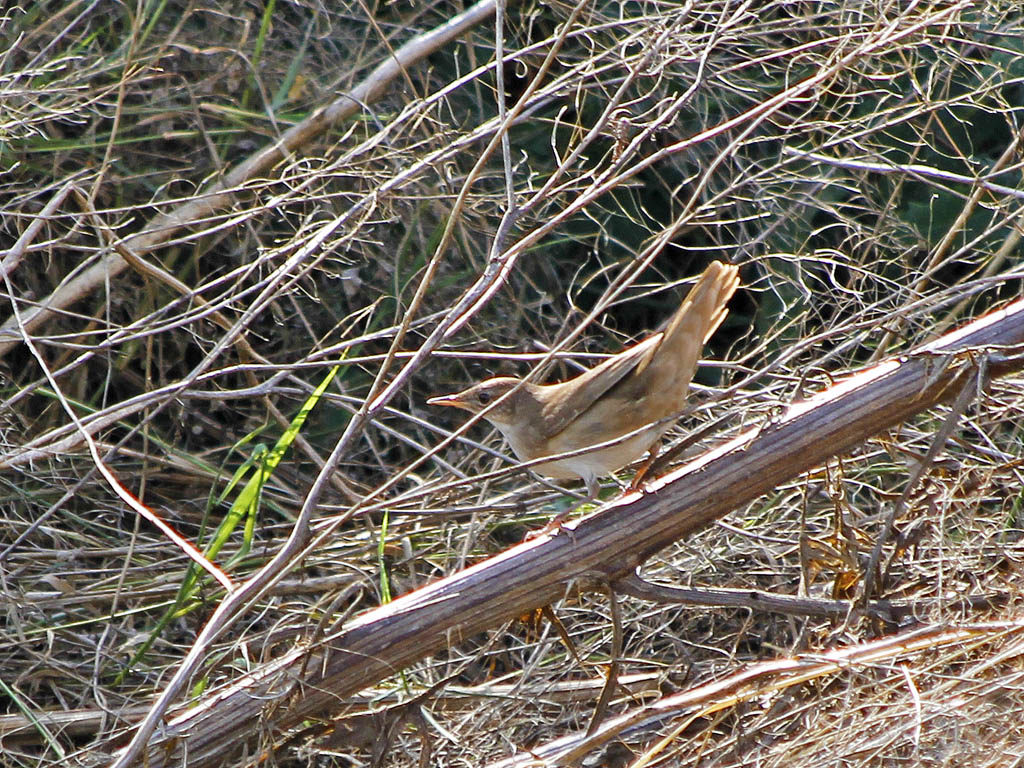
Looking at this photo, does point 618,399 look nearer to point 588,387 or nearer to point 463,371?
point 588,387

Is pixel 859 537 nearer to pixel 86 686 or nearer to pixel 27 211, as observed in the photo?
pixel 86 686

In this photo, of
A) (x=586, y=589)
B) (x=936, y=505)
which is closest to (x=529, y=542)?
(x=586, y=589)

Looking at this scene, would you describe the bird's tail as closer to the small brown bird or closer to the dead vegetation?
the small brown bird

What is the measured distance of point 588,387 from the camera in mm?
3615

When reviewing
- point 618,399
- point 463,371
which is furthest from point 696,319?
point 463,371

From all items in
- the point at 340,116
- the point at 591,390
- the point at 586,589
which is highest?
the point at 340,116

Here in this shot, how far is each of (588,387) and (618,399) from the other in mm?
109

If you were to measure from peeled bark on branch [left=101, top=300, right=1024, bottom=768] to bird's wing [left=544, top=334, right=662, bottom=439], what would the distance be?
46 cm

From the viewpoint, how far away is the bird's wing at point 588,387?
3490mm

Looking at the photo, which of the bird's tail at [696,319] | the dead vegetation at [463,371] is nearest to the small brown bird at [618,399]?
the bird's tail at [696,319]

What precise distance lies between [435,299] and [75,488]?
1.73 metres

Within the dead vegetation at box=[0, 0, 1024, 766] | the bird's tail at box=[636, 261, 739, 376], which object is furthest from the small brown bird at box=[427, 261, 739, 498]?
the dead vegetation at box=[0, 0, 1024, 766]

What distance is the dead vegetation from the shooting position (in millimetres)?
3021

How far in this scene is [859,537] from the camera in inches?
137
